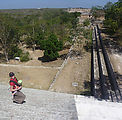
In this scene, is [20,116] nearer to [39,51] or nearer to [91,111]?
[91,111]

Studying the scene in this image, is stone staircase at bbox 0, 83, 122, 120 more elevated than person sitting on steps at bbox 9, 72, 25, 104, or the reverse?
person sitting on steps at bbox 9, 72, 25, 104

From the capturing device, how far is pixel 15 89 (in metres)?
4.23

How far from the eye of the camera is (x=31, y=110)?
15.1 ft

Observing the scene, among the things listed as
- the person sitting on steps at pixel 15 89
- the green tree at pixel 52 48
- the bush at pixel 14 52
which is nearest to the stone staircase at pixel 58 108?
the person sitting on steps at pixel 15 89

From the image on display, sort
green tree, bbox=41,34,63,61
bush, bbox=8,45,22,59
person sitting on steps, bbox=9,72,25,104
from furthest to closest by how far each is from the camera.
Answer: bush, bbox=8,45,22,59, green tree, bbox=41,34,63,61, person sitting on steps, bbox=9,72,25,104

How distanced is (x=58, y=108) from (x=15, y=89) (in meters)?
1.81

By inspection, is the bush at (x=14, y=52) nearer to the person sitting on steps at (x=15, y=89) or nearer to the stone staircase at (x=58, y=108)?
the stone staircase at (x=58, y=108)

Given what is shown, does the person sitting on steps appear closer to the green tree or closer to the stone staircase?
the stone staircase

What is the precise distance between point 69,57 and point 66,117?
31.7 feet

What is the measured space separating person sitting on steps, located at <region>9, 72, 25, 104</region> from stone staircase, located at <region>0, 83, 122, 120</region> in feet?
0.87

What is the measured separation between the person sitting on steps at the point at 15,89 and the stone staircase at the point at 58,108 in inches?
10.5

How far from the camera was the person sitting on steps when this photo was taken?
407cm

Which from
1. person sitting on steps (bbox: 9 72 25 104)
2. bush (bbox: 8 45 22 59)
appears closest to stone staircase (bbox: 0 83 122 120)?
person sitting on steps (bbox: 9 72 25 104)

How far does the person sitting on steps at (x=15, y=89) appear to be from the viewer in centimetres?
407
